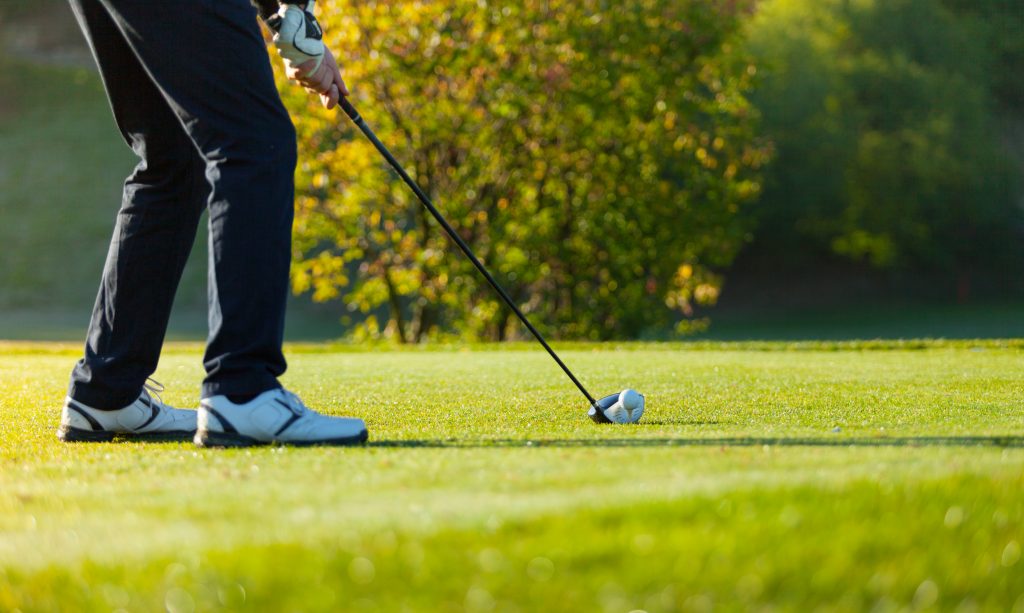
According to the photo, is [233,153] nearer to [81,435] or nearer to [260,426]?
[260,426]

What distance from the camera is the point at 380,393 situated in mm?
4043

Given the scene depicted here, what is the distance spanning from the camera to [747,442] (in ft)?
7.84

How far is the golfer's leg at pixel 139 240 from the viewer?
9.82 ft

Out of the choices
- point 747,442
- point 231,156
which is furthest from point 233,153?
point 747,442

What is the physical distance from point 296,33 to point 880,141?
66.9 feet

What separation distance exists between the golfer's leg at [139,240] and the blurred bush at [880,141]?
16.9 meters

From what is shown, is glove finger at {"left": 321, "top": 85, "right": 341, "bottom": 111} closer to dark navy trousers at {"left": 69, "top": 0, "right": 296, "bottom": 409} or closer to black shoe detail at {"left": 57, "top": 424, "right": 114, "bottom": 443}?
dark navy trousers at {"left": 69, "top": 0, "right": 296, "bottom": 409}

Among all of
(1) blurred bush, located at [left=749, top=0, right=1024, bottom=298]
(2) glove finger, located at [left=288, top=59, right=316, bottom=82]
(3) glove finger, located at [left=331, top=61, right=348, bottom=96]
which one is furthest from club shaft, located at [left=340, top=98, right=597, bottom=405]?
(1) blurred bush, located at [left=749, top=0, right=1024, bottom=298]

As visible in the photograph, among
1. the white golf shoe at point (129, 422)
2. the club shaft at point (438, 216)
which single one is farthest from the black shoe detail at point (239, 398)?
the club shaft at point (438, 216)

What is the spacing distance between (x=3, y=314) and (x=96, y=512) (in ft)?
71.9

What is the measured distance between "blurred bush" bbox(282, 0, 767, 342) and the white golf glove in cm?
703

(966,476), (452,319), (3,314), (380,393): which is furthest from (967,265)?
(966,476)

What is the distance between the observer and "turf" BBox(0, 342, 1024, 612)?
133 cm

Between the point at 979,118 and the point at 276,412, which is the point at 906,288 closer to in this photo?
the point at 979,118
